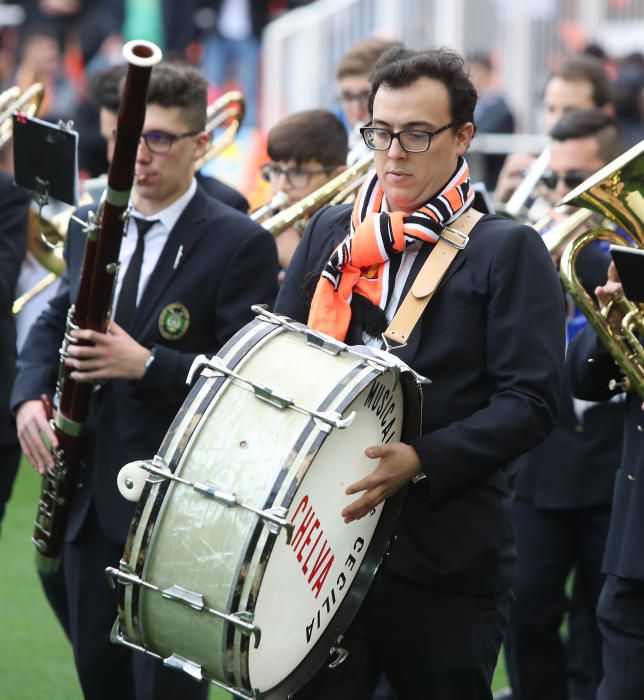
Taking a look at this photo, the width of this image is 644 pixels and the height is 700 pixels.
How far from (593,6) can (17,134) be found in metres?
10.4

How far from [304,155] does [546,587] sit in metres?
1.81

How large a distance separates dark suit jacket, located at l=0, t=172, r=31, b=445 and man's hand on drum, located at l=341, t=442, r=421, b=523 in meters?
2.19

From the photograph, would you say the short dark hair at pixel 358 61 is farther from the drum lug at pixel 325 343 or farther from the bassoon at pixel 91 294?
the drum lug at pixel 325 343

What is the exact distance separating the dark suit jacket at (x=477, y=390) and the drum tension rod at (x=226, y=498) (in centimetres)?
46

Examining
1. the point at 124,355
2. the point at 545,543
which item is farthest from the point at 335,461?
the point at 545,543

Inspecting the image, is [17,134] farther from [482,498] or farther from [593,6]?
[593,6]

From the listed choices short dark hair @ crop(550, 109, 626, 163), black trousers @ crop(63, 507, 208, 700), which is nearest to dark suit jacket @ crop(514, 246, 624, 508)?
short dark hair @ crop(550, 109, 626, 163)

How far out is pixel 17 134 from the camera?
15.4ft

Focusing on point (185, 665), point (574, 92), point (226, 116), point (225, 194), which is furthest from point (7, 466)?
point (574, 92)

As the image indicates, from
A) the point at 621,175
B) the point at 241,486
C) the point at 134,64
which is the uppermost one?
the point at 134,64

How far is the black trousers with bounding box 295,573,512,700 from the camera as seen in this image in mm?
3709

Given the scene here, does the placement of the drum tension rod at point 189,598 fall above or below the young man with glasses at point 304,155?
below

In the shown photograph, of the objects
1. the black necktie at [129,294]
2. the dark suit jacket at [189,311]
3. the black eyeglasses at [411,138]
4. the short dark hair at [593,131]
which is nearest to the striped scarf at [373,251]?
the black eyeglasses at [411,138]

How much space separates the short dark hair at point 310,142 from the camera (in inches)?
219
